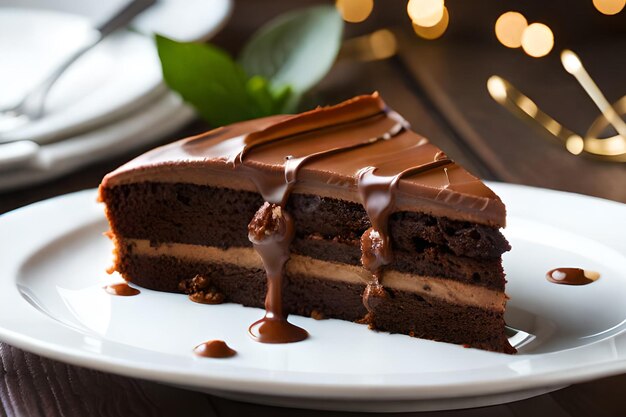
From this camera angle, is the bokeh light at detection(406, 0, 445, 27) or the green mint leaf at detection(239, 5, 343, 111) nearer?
the green mint leaf at detection(239, 5, 343, 111)

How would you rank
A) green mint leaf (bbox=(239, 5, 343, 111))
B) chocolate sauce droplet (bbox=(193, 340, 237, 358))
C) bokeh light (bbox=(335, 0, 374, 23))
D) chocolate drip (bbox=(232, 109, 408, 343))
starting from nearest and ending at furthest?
chocolate sauce droplet (bbox=(193, 340, 237, 358))
chocolate drip (bbox=(232, 109, 408, 343))
green mint leaf (bbox=(239, 5, 343, 111))
bokeh light (bbox=(335, 0, 374, 23))

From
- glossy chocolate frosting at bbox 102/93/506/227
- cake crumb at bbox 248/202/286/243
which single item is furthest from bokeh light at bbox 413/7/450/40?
cake crumb at bbox 248/202/286/243

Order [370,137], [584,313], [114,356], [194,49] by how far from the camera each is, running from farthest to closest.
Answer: [194,49] → [370,137] → [584,313] → [114,356]

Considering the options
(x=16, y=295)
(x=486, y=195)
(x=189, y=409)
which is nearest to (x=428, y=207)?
(x=486, y=195)

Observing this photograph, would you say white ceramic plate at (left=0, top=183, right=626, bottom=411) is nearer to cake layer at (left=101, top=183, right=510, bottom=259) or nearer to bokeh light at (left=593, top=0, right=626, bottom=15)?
cake layer at (left=101, top=183, right=510, bottom=259)

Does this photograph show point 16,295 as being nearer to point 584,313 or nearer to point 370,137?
point 370,137

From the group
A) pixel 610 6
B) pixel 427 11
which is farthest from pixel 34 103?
pixel 610 6

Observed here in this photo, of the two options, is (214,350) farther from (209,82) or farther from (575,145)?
(575,145)
